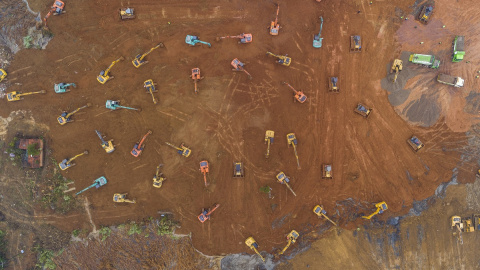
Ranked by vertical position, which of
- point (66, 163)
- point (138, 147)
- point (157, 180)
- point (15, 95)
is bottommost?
point (157, 180)

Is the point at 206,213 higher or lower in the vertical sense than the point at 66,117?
lower

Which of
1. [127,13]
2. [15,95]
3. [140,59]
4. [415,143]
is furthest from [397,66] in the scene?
[15,95]

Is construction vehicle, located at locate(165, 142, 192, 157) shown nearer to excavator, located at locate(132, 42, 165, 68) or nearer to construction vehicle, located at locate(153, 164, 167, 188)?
construction vehicle, located at locate(153, 164, 167, 188)

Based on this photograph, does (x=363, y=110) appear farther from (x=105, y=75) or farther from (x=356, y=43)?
(x=105, y=75)

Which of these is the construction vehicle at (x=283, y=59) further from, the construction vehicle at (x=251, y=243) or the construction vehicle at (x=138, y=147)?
the construction vehicle at (x=251, y=243)

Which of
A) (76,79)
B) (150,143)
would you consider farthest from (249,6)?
(76,79)

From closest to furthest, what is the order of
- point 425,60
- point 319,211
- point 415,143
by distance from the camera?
point 425,60 → point 415,143 → point 319,211
